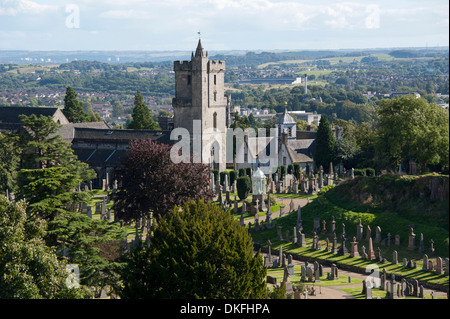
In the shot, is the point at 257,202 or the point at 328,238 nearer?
the point at 328,238

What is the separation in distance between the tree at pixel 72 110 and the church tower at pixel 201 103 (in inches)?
845

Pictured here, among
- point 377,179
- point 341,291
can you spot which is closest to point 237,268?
point 341,291

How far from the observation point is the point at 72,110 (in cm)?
9725

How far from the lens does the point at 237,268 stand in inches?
1171

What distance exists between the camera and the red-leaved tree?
4869 cm

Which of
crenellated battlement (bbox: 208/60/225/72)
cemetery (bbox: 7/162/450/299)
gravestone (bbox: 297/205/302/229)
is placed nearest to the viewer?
cemetery (bbox: 7/162/450/299)

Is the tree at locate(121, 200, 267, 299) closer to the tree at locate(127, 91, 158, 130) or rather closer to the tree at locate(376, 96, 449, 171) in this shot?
the tree at locate(376, 96, 449, 171)

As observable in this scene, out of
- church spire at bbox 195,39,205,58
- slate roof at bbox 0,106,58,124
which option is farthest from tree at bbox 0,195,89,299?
slate roof at bbox 0,106,58,124

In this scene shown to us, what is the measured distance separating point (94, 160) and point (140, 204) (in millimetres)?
29963

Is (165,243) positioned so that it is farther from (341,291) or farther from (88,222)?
(341,291)

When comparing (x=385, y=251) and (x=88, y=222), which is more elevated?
(x=88, y=222)

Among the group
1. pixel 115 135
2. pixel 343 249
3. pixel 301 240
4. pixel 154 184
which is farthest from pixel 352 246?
pixel 115 135

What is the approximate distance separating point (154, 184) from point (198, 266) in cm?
1990

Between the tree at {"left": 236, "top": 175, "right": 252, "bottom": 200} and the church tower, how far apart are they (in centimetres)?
1489
